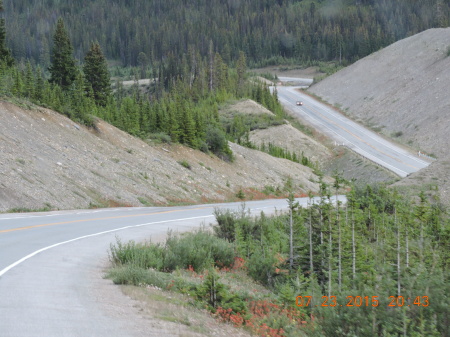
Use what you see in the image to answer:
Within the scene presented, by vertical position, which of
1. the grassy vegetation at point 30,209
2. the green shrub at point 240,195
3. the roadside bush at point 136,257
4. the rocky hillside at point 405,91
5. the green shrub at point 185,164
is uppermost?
the roadside bush at point 136,257

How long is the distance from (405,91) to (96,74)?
2008 inches

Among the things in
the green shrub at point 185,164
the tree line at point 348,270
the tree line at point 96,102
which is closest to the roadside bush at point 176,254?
the tree line at point 348,270

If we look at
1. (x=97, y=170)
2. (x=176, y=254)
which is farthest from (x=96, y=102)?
(x=176, y=254)

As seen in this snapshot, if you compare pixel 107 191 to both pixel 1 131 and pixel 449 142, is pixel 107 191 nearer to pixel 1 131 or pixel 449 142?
pixel 1 131

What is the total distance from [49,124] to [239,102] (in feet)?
183

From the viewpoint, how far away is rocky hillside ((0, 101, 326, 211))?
25.0m

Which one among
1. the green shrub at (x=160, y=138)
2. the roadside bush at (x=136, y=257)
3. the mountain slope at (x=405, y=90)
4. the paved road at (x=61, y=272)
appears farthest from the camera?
the mountain slope at (x=405, y=90)

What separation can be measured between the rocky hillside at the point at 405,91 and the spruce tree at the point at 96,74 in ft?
114

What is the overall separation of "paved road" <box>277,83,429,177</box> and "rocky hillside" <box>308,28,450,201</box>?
239 cm

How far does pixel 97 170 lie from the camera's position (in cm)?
3055

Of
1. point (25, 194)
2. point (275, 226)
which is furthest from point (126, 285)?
point (25, 194)

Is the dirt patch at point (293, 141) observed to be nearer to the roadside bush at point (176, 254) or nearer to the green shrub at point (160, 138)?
the green shrub at point (160, 138)

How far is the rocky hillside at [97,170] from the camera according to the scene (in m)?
25.0
